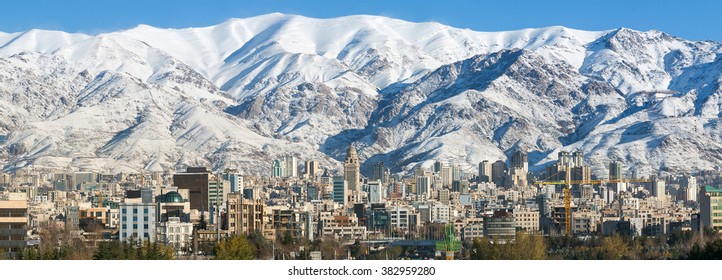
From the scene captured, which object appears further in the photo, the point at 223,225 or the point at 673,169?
the point at 673,169

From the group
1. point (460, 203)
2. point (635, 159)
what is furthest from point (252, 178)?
point (635, 159)

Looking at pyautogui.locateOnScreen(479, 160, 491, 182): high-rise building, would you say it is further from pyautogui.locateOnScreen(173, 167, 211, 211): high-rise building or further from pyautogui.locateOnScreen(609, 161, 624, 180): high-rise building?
pyautogui.locateOnScreen(173, 167, 211, 211): high-rise building

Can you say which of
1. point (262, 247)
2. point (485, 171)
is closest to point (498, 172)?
point (485, 171)

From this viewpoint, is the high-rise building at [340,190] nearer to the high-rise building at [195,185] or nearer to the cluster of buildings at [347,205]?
the cluster of buildings at [347,205]

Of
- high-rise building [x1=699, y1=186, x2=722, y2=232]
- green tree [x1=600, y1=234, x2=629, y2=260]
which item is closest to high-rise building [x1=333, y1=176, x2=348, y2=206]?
high-rise building [x1=699, y1=186, x2=722, y2=232]

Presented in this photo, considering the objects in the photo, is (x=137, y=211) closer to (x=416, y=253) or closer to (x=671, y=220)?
(x=416, y=253)

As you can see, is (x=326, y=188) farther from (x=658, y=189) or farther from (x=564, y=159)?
(x=564, y=159)
